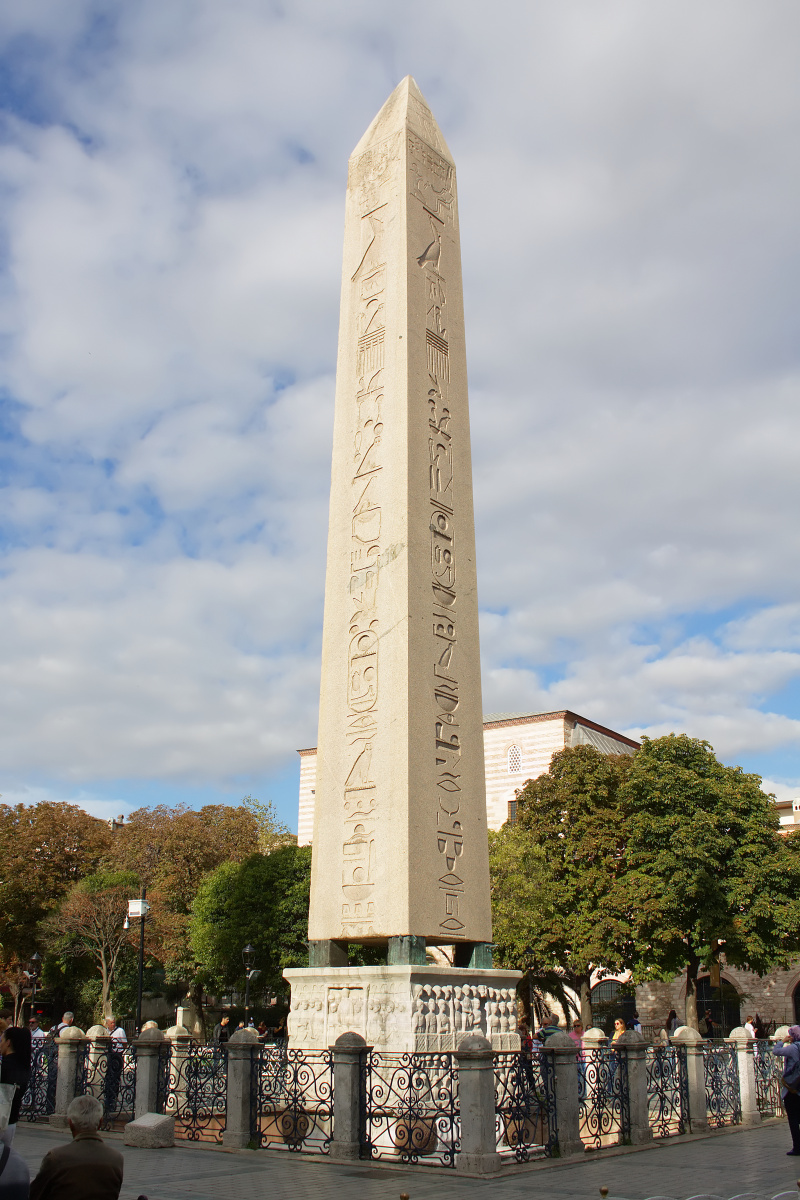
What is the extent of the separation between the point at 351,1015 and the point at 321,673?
13.5ft

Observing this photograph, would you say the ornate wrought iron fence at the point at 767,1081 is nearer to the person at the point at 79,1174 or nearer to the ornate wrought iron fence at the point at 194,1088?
the ornate wrought iron fence at the point at 194,1088

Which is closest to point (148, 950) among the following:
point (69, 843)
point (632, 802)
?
point (69, 843)

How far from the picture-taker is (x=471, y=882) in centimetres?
1183

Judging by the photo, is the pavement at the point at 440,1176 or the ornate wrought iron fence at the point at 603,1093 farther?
the ornate wrought iron fence at the point at 603,1093

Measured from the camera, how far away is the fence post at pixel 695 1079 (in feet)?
43.5

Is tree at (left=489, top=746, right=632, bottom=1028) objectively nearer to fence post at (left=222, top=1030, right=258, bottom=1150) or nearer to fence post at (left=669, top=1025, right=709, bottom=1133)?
fence post at (left=669, top=1025, right=709, bottom=1133)

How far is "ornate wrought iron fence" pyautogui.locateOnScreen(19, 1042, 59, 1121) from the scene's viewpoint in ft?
46.4

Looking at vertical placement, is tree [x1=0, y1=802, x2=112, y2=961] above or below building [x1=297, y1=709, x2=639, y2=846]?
below

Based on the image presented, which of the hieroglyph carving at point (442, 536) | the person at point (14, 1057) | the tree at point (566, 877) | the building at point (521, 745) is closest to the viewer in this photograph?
the person at point (14, 1057)

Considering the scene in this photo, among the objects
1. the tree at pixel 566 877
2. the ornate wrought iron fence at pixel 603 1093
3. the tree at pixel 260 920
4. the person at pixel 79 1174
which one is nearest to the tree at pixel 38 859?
the tree at pixel 260 920

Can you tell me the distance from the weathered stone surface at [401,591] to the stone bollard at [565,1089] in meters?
1.53

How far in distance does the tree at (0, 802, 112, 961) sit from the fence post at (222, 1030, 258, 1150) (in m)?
29.5

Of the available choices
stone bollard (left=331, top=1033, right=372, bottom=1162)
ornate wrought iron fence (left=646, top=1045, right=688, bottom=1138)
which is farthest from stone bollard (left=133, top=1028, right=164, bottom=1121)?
ornate wrought iron fence (left=646, top=1045, right=688, bottom=1138)

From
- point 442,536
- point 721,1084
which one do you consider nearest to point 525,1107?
point 721,1084
